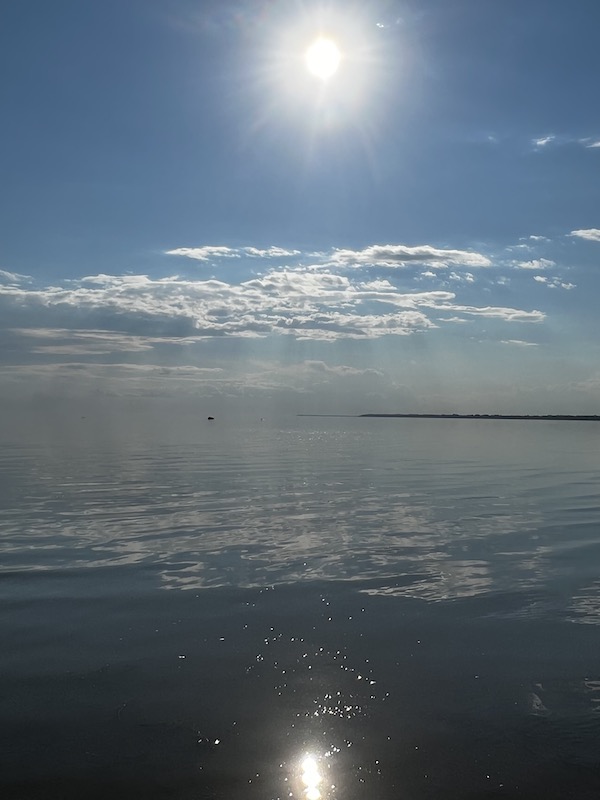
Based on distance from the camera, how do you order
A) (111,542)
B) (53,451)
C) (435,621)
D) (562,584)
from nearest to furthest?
1. (435,621)
2. (562,584)
3. (111,542)
4. (53,451)

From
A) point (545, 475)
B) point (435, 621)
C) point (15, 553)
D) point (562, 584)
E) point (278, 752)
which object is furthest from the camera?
point (545, 475)

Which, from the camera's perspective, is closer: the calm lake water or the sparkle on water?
the sparkle on water

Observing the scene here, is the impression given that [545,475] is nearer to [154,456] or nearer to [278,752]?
[154,456]

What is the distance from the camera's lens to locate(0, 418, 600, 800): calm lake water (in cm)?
912

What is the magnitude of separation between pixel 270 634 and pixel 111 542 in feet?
37.1

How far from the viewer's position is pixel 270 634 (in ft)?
48.0

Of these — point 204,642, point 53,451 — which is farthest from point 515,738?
point 53,451

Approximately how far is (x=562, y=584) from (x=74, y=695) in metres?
13.0

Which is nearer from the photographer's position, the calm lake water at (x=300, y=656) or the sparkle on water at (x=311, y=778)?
the sparkle on water at (x=311, y=778)

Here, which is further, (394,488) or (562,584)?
(394,488)

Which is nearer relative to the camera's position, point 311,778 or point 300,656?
point 311,778

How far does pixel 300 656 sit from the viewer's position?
526 inches

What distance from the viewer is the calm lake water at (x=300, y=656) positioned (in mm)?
9125

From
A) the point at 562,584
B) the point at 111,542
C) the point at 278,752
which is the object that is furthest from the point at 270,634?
the point at 111,542
